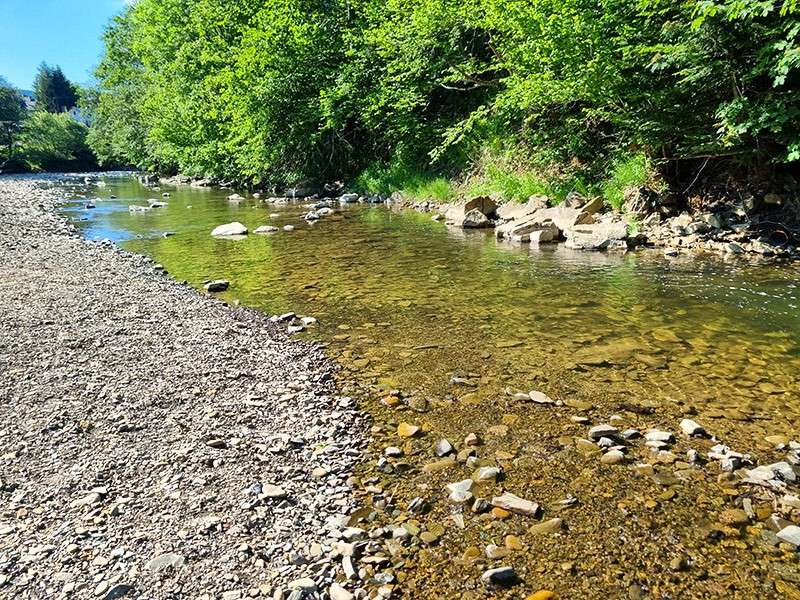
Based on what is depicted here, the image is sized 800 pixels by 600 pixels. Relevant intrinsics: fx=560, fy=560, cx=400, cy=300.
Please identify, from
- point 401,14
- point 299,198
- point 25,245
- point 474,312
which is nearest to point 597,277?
point 474,312

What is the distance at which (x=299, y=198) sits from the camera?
95.2 ft

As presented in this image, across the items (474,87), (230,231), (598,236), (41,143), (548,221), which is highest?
(41,143)

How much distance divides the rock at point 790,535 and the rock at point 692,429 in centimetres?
130

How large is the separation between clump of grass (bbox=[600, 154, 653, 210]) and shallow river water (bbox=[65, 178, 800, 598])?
2.84 metres

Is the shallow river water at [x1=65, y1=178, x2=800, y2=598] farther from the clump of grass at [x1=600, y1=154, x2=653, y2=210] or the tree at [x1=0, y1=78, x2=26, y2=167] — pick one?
the tree at [x1=0, y1=78, x2=26, y2=167]

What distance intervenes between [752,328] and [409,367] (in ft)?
16.2

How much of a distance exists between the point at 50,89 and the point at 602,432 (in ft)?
539

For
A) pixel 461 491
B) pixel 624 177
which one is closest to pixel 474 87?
pixel 624 177

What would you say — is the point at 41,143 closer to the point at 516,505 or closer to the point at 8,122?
the point at 8,122

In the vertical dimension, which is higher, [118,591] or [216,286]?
[216,286]

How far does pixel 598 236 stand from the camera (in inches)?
554

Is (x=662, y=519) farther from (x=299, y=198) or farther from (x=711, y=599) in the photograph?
(x=299, y=198)

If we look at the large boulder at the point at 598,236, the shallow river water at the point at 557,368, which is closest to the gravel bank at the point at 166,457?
the shallow river water at the point at 557,368

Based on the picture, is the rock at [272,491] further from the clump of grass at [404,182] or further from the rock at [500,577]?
the clump of grass at [404,182]
